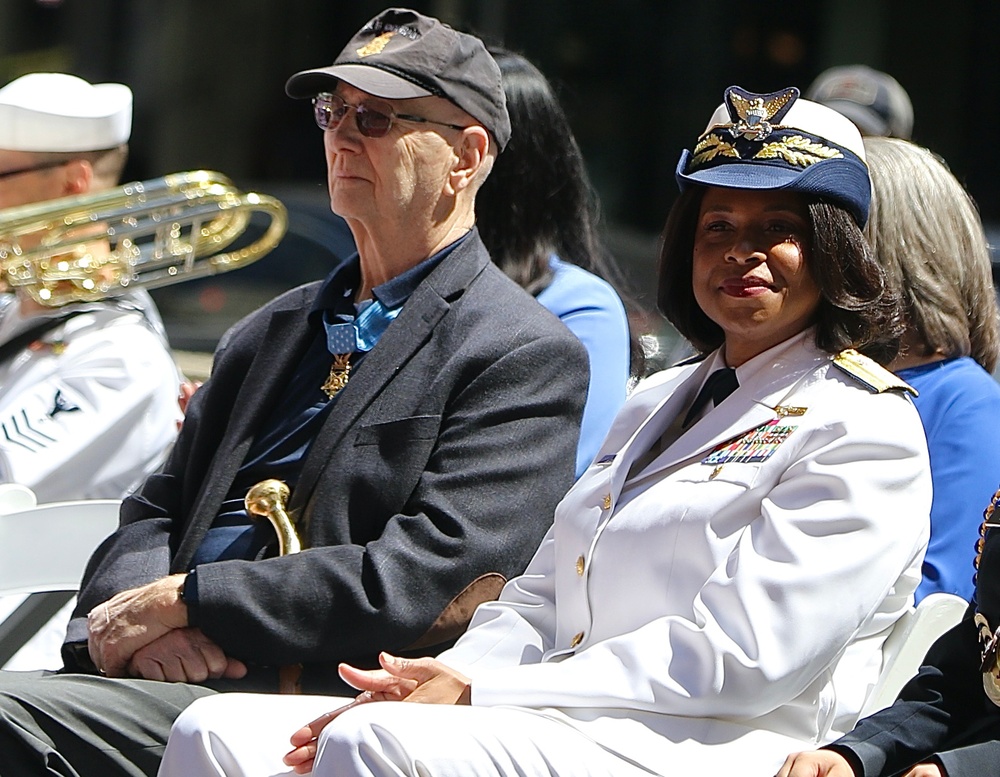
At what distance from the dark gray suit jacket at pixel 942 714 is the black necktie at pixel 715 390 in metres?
0.63

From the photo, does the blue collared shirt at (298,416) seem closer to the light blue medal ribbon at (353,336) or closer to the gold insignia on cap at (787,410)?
the light blue medal ribbon at (353,336)

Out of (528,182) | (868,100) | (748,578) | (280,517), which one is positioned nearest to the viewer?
(748,578)

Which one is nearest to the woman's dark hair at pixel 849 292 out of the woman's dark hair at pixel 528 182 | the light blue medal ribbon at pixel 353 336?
the light blue medal ribbon at pixel 353 336

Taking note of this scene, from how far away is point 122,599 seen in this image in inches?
134

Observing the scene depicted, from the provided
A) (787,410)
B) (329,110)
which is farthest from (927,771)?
(329,110)

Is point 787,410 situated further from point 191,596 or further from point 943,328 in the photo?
point 191,596

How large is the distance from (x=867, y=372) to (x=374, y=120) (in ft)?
4.28

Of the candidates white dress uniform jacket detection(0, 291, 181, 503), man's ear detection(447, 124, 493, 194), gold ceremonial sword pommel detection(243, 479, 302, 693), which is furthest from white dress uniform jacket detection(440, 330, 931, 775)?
white dress uniform jacket detection(0, 291, 181, 503)

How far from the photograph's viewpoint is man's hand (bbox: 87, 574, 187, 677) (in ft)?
10.8

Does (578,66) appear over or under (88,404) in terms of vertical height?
under

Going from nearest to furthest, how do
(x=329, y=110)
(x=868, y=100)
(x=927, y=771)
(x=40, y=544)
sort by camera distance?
(x=927, y=771)
(x=329, y=110)
(x=40, y=544)
(x=868, y=100)

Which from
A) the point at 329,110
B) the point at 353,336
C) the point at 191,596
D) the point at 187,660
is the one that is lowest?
the point at 187,660

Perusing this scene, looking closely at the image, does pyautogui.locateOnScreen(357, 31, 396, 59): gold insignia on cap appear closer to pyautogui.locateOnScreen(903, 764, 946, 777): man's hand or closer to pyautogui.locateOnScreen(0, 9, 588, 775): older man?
pyautogui.locateOnScreen(0, 9, 588, 775): older man

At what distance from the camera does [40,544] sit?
3.85 metres
